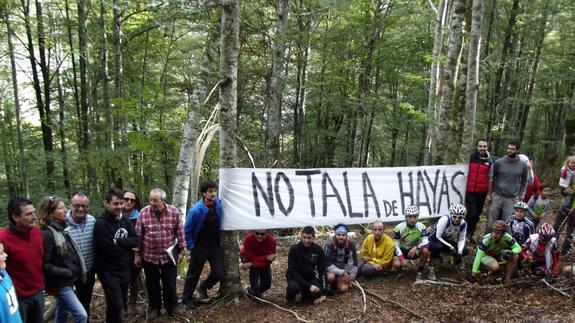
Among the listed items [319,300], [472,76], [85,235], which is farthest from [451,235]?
[85,235]

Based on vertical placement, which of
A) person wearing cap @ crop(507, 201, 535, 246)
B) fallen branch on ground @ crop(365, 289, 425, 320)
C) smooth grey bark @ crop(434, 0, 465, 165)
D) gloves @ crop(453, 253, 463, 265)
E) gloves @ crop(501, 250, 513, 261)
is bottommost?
fallen branch on ground @ crop(365, 289, 425, 320)

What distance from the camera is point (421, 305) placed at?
543cm

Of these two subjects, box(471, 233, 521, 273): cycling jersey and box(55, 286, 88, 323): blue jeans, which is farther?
box(471, 233, 521, 273): cycling jersey

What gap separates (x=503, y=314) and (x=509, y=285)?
38.0 inches

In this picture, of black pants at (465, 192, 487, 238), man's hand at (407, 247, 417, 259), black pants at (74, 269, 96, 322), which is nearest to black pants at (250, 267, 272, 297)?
black pants at (74, 269, 96, 322)

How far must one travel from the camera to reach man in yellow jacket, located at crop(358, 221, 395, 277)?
6.41 meters

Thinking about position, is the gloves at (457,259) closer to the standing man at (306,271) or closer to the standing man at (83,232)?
the standing man at (306,271)

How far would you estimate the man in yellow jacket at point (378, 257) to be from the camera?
6414mm

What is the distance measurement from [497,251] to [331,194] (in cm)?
278

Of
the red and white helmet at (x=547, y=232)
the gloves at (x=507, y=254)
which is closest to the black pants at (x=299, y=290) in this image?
the gloves at (x=507, y=254)

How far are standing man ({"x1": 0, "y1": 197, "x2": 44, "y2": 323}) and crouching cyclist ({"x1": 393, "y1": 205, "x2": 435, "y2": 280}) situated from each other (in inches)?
203

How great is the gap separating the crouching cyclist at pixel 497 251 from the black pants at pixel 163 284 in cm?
464

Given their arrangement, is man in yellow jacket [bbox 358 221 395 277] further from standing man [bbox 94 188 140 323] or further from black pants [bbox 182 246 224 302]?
standing man [bbox 94 188 140 323]

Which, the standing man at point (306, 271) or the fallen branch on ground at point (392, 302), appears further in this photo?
the standing man at point (306, 271)
